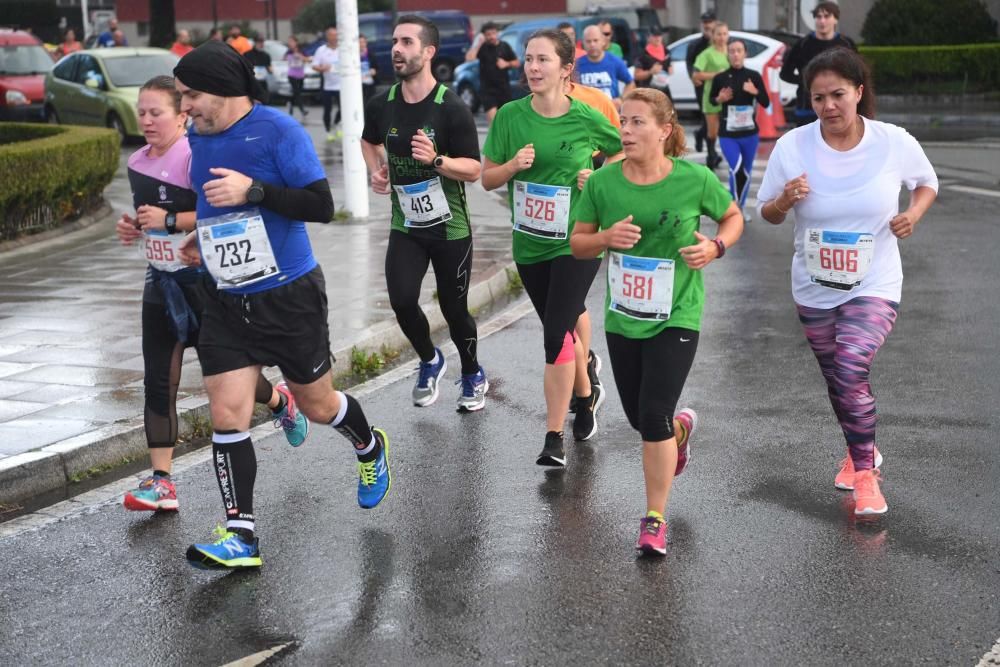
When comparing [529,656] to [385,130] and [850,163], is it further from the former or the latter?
[385,130]

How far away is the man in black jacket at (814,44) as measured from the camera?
12.7 metres

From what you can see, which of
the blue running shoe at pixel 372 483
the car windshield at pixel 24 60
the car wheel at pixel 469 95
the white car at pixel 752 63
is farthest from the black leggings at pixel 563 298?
the car wheel at pixel 469 95

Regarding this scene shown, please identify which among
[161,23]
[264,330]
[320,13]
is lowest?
[264,330]

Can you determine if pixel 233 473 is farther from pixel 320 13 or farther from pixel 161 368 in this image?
pixel 320 13

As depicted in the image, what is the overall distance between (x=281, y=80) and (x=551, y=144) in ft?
90.6

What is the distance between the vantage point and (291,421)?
6.47 metres

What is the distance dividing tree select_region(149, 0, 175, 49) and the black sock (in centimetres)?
3414

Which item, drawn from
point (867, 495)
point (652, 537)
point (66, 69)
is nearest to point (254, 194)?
point (652, 537)

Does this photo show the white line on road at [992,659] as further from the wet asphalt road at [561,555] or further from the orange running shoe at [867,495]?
the orange running shoe at [867,495]

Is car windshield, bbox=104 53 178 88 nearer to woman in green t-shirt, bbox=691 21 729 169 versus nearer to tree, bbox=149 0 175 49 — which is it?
woman in green t-shirt, bbox=691 21 729 169

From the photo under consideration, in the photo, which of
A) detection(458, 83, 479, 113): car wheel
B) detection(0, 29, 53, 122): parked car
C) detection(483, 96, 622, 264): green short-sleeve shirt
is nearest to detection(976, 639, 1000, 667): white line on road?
detection(483, 96, 622, 264): green short-sleeve shirt

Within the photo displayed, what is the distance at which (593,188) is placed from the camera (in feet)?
17.5

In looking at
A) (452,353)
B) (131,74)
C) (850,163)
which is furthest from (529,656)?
(131,74)

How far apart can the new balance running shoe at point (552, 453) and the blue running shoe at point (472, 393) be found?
1152mm
